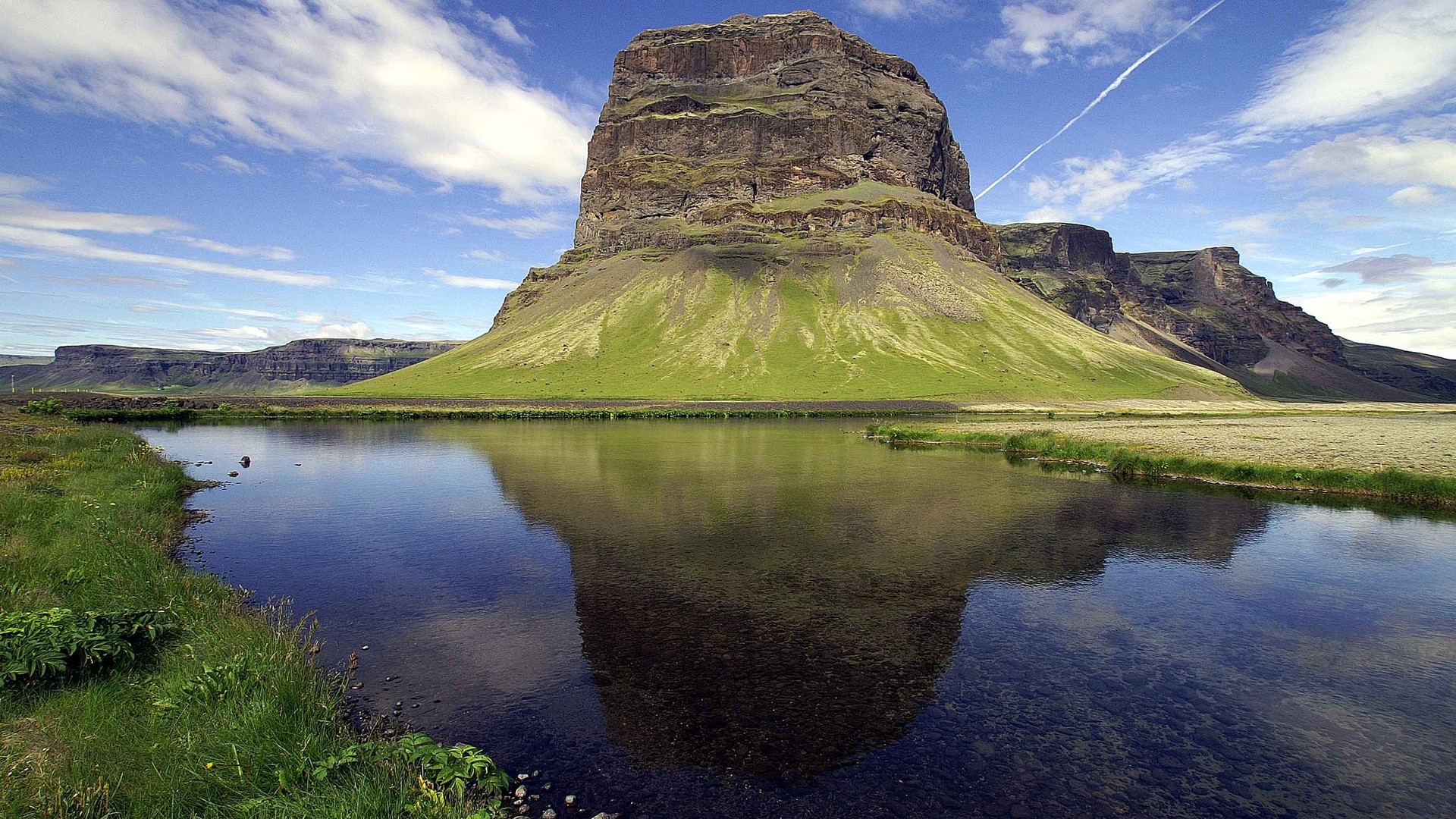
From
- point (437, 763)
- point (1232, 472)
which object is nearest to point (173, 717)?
point (437, 763)

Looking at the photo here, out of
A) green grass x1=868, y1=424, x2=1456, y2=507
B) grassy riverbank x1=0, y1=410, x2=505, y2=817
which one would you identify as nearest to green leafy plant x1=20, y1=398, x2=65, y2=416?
grassy riverbank x1=0, y1=410, x2=505, y2=817

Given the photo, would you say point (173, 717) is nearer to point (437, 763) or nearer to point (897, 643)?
point (437, 763)

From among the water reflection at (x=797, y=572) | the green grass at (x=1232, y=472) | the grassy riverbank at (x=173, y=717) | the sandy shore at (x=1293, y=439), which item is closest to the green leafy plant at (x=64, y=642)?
the grassy riverbank at (x=173, y=717)

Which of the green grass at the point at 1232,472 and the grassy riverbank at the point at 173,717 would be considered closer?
the grassy riverbank at the point at 173,717

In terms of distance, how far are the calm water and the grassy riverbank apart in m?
2.51

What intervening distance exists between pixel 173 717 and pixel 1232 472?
→ 195 feet

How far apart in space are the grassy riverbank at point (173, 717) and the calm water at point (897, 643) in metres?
2.51

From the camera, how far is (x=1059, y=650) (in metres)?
18.3

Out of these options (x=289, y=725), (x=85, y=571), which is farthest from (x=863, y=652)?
(x=85, y=571)

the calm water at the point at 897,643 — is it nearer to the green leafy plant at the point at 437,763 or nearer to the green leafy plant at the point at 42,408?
the green leafy plant at the point at 437,763

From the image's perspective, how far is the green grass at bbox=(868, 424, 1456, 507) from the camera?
3988cm

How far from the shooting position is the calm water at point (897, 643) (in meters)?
12.2

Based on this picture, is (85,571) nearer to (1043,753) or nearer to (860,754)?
(860,754)

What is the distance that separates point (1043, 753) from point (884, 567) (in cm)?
1287
